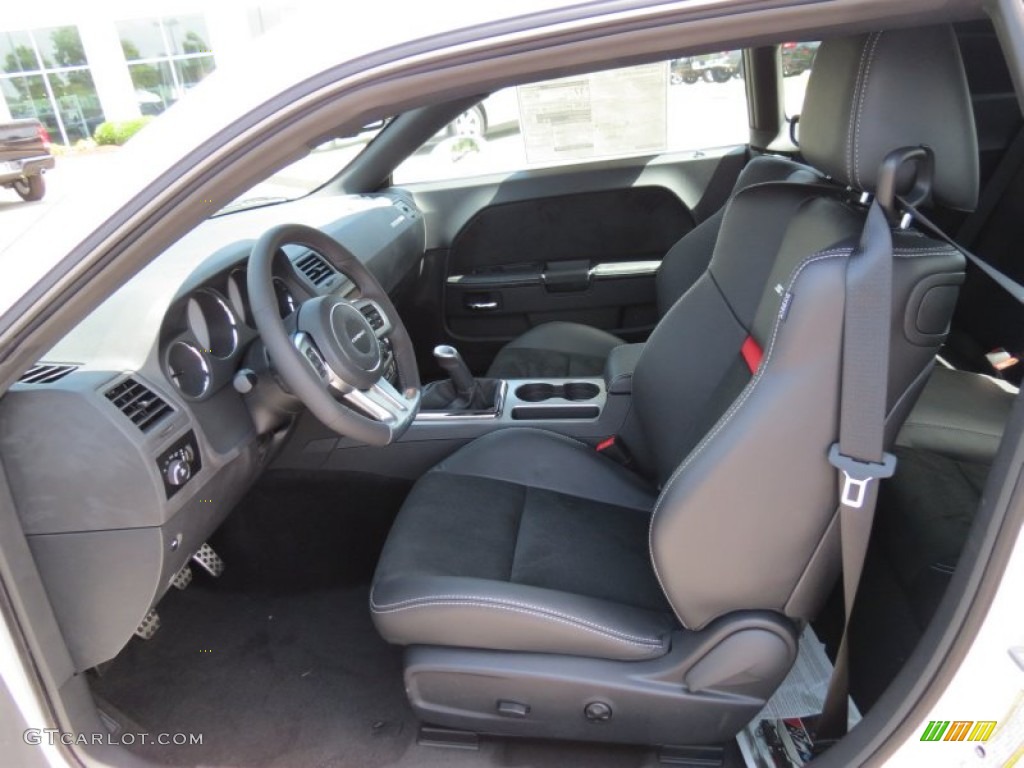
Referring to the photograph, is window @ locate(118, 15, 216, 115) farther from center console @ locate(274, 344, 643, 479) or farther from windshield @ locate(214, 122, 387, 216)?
center console @ locate(274, 344, 643, 479)

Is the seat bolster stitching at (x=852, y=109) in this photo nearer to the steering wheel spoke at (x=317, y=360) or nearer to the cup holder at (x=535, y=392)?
the steering wheel spoke at (x=317, y=360)

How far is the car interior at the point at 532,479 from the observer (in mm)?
1008

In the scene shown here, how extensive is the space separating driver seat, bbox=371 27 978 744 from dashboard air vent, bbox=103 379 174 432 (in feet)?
1.50

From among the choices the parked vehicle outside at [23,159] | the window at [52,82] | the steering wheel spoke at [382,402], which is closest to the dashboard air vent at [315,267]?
the steering wheel spoke at [382,402]

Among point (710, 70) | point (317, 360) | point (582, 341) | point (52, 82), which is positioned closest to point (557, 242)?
point (582, 341)

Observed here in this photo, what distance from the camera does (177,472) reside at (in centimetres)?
117

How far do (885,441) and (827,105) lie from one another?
503 millimetres

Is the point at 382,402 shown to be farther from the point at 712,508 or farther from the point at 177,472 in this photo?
the point at 712,508

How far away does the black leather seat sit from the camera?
2115mm

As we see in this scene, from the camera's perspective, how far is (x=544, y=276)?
2.77 metres

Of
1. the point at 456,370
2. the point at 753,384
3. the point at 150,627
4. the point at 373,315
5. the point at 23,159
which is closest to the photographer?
the point at 753,384

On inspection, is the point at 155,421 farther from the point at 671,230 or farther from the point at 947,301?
the point at 671,230

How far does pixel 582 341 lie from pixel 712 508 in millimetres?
1307

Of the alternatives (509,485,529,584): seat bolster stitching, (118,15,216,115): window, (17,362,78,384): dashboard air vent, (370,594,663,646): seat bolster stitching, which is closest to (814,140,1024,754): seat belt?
(370,594,663,646): seat bolster stitching
